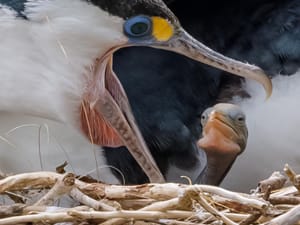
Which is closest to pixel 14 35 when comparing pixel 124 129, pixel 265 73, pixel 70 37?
pixel 70 37

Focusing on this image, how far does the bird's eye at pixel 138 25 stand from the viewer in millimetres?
2986

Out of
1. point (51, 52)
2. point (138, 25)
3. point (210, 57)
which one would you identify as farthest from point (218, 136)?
point (51, 52)

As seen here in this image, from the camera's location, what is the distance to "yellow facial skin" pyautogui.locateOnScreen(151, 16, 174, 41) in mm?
2998

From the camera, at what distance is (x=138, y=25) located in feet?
9.78

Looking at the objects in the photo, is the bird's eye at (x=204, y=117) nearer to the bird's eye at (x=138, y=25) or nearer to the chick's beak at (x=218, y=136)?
the chick's beak at (x=218, y=136)

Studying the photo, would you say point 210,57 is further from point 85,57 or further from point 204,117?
point 85,57

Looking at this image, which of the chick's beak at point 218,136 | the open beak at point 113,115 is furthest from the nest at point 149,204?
the open beak at point 113,115

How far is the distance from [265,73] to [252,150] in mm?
251

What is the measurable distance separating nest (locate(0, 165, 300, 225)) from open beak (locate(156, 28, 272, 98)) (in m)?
0.34

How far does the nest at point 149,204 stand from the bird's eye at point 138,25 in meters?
0.42

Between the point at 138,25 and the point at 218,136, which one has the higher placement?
the point at 138,25

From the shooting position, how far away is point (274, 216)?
8.27 ft

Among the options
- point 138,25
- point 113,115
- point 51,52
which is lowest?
point 113,115

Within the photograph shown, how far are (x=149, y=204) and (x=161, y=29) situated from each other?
1.70ft
